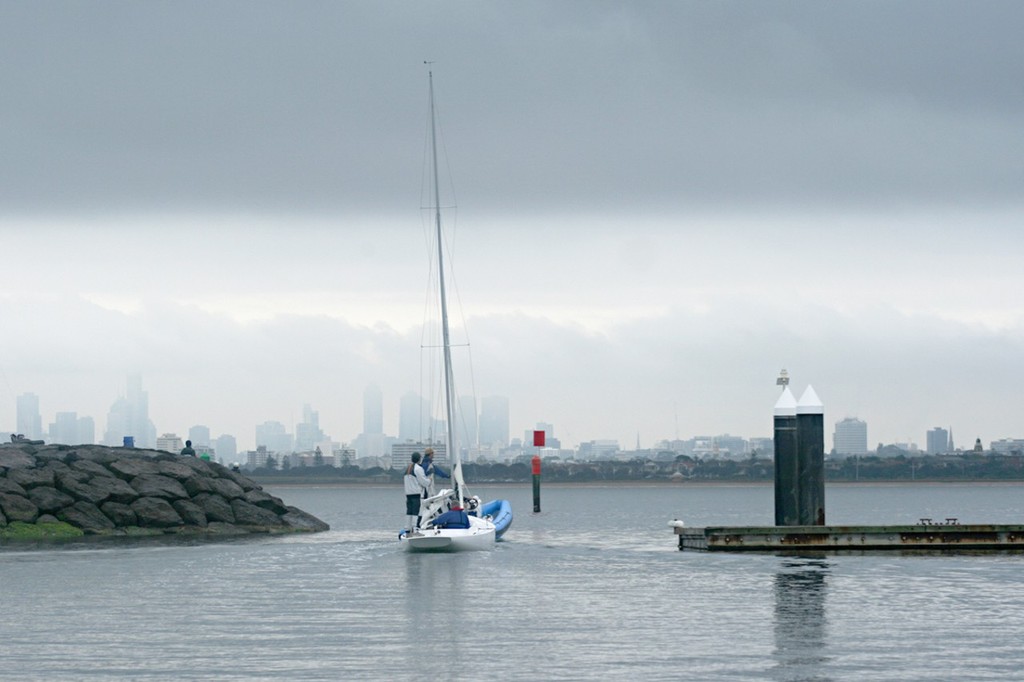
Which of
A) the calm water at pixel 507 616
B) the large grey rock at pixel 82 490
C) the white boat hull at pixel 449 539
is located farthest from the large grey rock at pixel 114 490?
the white boat hull at pixel 449 539

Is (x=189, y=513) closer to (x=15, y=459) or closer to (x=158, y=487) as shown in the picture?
(x=158, y=487)

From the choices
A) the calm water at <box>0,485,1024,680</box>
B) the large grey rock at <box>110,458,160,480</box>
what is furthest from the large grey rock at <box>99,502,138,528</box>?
the calm water at <box>0,485,1024,680</box>

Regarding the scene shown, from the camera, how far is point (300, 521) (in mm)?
65750

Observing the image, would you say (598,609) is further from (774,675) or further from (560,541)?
(560,541)

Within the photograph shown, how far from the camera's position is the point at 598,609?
32.2 m

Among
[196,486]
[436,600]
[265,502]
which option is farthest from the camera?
[265,502]

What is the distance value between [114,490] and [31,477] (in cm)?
328

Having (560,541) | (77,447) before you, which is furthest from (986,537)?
(77,447)

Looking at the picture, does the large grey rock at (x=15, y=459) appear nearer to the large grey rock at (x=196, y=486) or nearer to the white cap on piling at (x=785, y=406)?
the large grey rock at (x=196, y=486)

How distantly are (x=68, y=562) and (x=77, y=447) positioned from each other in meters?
23.7

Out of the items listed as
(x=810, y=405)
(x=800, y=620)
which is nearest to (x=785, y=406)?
(x=810, y=405)

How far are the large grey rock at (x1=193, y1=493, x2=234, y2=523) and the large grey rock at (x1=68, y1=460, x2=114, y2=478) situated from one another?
365 centimetres

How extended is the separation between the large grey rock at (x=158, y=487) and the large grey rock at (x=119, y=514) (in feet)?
4.27

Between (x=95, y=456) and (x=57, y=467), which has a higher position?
(x=95, y=456)
